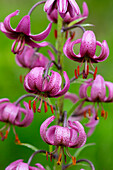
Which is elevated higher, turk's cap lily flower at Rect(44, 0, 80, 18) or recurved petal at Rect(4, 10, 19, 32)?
turk's cap lily flower at Rect(44, 0, 80, 18)

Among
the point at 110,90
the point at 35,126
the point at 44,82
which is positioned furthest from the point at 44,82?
Answer: the point at 35,126

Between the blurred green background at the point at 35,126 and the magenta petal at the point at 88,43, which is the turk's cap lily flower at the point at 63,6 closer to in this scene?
the magenta petal at the point at 88,43

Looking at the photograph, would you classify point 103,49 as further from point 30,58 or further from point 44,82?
point 30,58

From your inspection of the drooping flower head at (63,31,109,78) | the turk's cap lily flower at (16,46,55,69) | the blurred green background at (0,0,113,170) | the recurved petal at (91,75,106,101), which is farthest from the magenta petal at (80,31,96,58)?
the blurred green background at (0,0,113,170)

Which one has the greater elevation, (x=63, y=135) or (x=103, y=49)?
(x=103, y=49)

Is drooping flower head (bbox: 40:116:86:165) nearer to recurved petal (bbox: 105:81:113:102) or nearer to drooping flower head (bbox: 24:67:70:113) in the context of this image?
drooping flower head (bbox: 24:67:70:113)

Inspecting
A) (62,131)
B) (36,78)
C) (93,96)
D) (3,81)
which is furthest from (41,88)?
(3,81)

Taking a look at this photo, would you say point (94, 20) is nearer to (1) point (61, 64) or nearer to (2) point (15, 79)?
(2) point (15, 79)

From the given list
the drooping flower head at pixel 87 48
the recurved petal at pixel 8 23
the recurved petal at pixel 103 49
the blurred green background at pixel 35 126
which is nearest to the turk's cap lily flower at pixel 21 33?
the recurved petal at pixel 8 23
